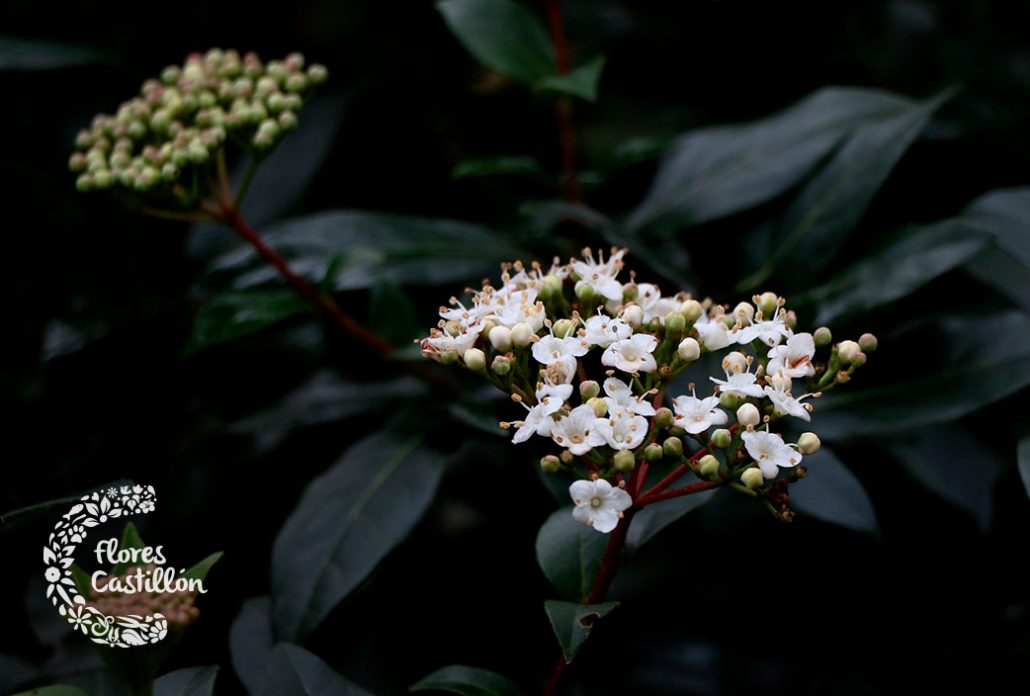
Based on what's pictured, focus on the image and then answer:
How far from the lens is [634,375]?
119 cm

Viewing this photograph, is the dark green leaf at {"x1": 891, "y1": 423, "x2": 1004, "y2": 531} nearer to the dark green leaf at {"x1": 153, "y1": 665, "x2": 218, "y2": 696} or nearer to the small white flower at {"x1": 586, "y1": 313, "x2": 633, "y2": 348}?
the small white flower at {"x1": 586, "y1": 313, "x2": 633, "y2": 348}

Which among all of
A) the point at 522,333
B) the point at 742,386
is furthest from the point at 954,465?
the point at 522,333

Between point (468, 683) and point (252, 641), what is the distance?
417 millimetres

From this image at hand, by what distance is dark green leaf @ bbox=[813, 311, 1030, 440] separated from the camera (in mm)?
1583

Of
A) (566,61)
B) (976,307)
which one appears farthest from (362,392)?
(976,307)

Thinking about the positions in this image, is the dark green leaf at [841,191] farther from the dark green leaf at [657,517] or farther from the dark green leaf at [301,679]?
the dark green leaf at [301,679]

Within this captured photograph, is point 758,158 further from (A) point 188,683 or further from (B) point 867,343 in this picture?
(A) point 188,683

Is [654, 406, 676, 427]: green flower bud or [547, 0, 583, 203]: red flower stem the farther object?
[547, 0, 583, 203]: red flower stem

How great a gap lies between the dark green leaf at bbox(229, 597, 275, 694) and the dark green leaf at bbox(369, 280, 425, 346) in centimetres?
56

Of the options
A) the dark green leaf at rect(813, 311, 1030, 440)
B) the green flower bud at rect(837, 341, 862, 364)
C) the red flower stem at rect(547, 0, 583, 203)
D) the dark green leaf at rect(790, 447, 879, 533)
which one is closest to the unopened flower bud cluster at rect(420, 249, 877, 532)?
the green flower bud at rect(837, 341, 862, 364)

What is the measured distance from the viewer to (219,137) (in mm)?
1642

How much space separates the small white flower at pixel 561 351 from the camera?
1.19 meters

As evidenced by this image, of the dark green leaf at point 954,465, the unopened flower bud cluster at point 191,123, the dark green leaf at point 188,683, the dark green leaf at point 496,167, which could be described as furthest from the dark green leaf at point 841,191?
the dark green leaf at point 188,683

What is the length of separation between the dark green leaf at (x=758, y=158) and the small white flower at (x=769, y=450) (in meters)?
0.95
